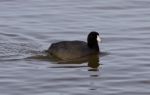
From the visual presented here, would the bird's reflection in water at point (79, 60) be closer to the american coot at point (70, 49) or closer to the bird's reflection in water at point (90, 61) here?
the bird's reflection in water at point (90, 61)

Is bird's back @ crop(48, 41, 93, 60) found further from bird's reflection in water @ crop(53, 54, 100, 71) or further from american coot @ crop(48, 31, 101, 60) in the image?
bird's reflection in water @ crop(53, 54, 100, 71)

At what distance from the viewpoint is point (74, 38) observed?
18.7m

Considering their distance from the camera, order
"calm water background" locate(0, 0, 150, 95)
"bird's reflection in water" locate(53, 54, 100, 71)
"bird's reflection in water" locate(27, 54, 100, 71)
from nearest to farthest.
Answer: "calm water background" locate(0, 0, 150, 95)
"bird's reflection in water" locate(53, 54, 100, 71)
"bird's reflection in water" locate(27, 54, 100, 71)

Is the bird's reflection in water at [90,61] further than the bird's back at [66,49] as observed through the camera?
No

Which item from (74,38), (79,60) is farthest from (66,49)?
(74,38)

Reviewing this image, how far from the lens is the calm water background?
14.1m

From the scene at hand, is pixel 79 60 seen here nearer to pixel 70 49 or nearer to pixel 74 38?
pixel 70 49

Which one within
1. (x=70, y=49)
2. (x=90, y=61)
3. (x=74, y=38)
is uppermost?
(x=74, y=38)

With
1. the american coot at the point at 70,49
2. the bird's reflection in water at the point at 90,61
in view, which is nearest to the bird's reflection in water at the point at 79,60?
the bird's reflection in water at the point at 90,61

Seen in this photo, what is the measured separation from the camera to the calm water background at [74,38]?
14141mm

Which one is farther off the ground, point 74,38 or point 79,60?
point 74,38

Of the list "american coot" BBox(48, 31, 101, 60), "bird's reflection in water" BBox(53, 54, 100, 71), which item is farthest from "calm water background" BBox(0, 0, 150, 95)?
"american coot" BBox(48, 31, 101, 60)

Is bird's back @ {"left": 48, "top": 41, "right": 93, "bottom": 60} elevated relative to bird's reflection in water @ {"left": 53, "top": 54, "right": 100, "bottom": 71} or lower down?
elevated

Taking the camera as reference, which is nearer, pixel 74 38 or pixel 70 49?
pixel 70 49
